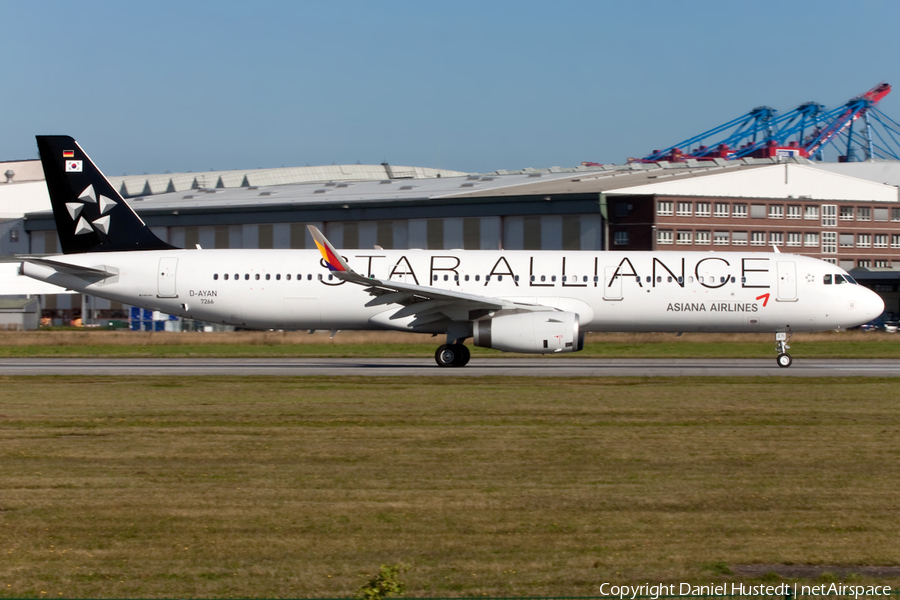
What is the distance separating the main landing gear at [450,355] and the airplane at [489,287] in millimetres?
33

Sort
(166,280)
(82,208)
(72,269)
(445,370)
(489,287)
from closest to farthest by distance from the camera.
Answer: (445,370) < (489,287) < (72,269) < (166,280) < (82,208)

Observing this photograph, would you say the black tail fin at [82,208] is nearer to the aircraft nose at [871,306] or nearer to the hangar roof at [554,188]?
the aircraft nose at [871,306]

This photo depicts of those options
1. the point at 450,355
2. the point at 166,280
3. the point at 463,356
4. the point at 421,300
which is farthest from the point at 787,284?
the point at 166,280

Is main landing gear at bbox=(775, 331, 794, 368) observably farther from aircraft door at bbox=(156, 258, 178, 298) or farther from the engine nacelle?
aircraft door at bbox=(156, 258, 178, 298)

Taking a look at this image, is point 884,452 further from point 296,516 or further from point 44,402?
point 44,402

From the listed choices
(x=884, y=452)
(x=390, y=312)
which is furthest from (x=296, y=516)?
(x=390, y=312)

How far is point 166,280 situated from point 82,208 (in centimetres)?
392

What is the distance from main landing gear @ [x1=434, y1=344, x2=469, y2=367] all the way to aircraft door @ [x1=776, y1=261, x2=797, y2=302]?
9628 mm

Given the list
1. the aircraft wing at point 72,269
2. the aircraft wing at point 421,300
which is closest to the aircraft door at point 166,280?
the aircraft wing at point 72,269

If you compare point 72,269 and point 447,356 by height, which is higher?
point 72,269

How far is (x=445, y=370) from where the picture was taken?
85.4 ft

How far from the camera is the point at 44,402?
60.1 ft

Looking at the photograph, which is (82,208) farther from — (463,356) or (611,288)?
(611,288)

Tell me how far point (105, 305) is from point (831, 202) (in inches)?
2314
